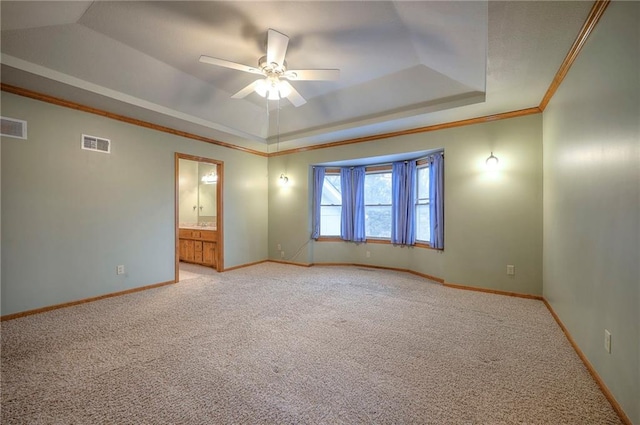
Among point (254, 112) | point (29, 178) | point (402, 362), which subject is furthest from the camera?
point (254, 112)

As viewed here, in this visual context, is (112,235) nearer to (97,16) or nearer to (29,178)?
(29,178)

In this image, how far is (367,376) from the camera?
1.91 metres

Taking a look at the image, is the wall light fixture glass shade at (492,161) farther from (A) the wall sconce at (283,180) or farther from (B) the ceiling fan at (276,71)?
A: (A) the wall sconce at (283,180)

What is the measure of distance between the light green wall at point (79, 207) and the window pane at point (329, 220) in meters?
2.75

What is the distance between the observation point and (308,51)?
2928mm

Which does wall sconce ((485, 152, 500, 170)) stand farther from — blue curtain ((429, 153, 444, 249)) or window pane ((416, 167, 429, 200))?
window pane ((416, 167, 429, 200))

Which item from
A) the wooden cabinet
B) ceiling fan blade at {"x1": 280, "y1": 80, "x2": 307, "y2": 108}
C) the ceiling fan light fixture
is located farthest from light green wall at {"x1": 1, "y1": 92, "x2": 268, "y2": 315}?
ceiling fan blade at {"x1": 280, "y1": 80, "x2": 307, "y2": 108}

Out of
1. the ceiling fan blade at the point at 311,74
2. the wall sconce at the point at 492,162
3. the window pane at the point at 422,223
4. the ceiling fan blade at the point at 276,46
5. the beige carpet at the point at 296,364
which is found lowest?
the beige carpet at the point at 296,364

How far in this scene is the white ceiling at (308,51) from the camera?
222 cm

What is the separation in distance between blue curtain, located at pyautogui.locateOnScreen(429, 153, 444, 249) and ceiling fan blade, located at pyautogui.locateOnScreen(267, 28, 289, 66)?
9.91 ft

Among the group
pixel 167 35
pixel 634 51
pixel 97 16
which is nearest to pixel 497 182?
pixel 634 51

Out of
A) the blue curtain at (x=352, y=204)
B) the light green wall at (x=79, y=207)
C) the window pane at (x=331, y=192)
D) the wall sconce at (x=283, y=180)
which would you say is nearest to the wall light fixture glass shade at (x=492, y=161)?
the blue curtain at (x=352, y=204)

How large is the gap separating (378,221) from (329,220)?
1.08m

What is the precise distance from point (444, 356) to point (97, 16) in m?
4.25
